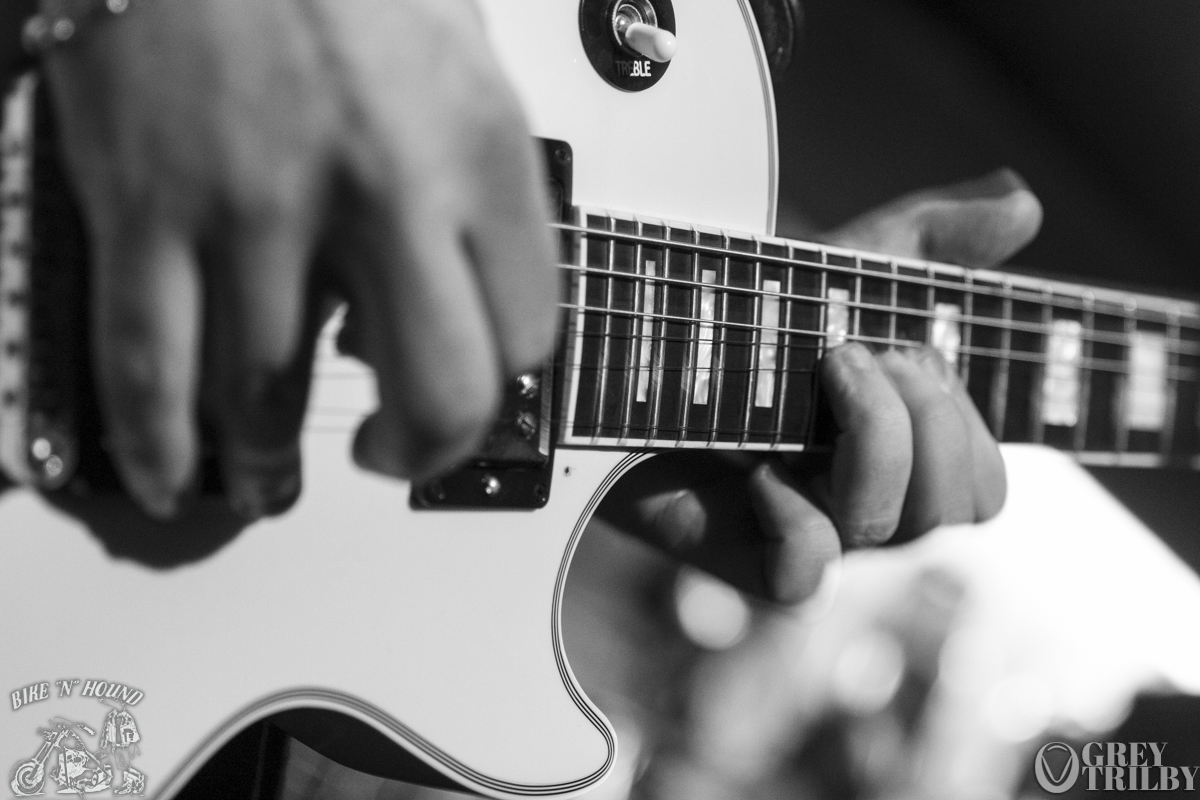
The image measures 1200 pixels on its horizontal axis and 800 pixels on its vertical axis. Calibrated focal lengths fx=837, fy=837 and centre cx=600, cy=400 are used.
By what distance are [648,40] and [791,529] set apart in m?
0.34

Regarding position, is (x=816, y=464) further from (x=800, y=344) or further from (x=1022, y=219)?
(x=1022, y=219)

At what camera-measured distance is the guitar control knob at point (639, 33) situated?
0.50 meters

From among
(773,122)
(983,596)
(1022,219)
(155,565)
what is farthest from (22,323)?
(983,596)

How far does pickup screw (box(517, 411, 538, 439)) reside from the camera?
46 cm

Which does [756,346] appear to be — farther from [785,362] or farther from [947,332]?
[947,332]

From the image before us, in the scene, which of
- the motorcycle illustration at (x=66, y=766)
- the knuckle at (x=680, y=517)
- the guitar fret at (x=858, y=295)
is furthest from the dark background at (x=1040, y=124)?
the motorcycle illustration at (x=66, y=766)

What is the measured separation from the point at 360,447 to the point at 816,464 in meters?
0.41

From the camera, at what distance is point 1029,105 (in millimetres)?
881

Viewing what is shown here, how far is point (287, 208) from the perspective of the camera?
237 mm

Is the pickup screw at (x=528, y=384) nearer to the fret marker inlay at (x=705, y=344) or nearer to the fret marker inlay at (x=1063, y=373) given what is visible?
the fret marker inlay at (x=705, y=344)

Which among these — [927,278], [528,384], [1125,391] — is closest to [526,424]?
[528,384]

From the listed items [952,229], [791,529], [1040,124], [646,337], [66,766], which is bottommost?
[66,766]

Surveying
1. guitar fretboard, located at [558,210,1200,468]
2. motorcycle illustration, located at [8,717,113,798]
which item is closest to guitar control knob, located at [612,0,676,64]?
guitar fretboard, located at [558,210,1200,468]

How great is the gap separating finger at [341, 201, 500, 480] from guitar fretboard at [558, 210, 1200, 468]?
207 millimetres
